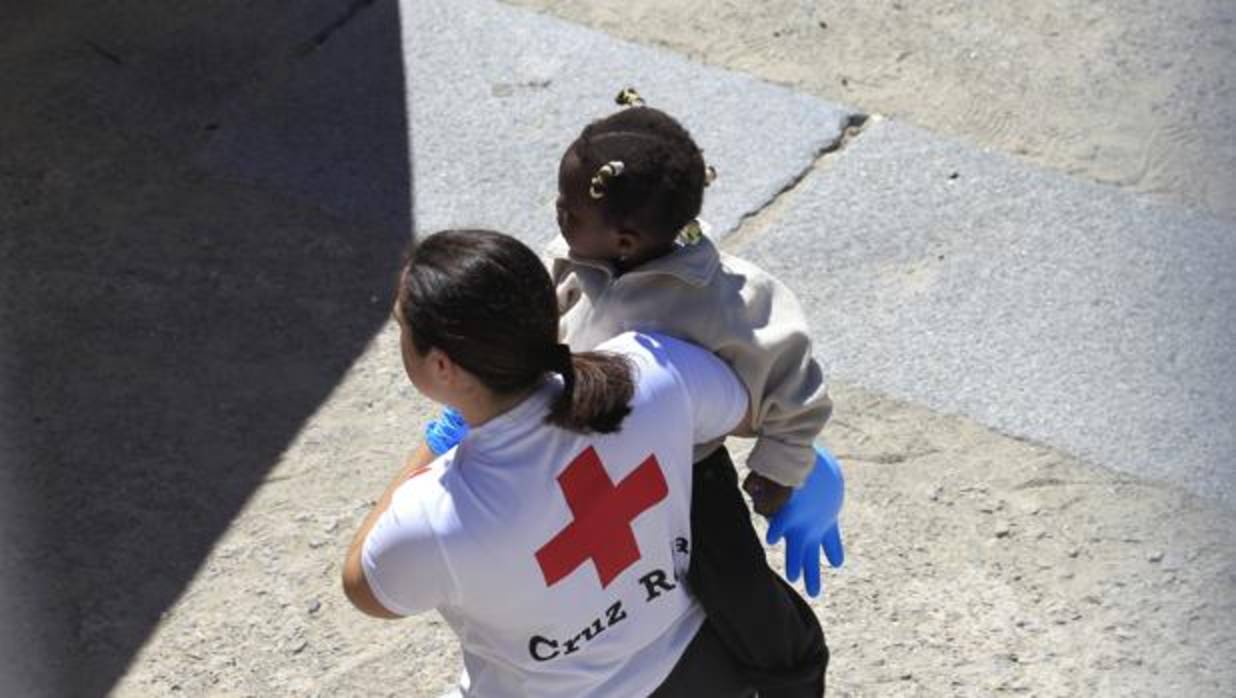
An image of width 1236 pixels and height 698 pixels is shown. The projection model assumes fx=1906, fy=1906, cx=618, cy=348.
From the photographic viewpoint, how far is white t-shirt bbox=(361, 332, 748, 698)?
7.89 ft

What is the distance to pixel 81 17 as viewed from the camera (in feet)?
20.4

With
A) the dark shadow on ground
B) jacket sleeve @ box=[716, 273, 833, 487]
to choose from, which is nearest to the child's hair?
jacket sleeve @ box=[716, 273, 833, 487]

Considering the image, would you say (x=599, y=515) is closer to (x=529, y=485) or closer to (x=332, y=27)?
(x=529, y=485)

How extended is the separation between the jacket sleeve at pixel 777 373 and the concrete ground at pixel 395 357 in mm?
1086

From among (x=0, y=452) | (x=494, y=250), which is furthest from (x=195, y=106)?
(x=494, y=250)

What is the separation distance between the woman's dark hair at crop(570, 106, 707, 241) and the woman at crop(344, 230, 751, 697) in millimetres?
174

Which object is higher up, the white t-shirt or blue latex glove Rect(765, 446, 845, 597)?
the white t-shirt

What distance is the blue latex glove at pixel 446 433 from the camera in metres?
2.78

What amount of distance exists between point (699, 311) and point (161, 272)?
105 inches

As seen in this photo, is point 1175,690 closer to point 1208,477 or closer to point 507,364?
point 1208,477

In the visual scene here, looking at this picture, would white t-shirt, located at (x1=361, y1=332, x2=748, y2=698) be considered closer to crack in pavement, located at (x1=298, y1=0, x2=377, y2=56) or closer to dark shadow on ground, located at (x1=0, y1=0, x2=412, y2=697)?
dark shadow on ground, located at (x1=0, y1=0, x2=412, y2=697)

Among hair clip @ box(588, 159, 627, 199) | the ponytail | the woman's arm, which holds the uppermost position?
hair clip @ box(588, 159, 627, 199)

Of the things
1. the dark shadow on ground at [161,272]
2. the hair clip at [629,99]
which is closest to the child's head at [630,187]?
the hair clip at [629,99]

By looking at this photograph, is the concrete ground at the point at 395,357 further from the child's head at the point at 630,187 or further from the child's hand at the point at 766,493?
the child's head at the point at 630,187
